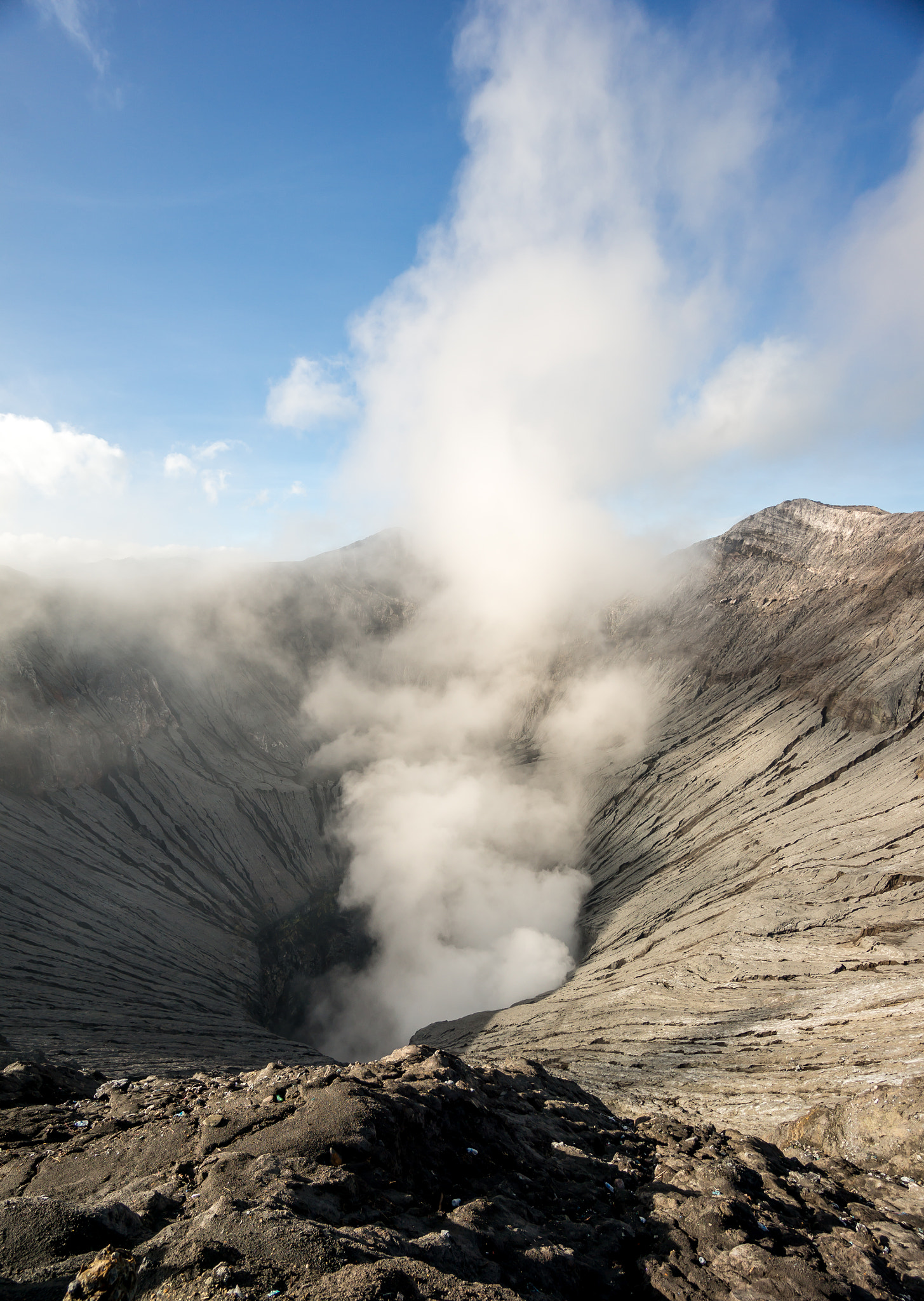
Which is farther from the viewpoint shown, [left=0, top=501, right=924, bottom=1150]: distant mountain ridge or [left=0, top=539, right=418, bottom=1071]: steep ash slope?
[left=0, top=539, right=418, bottom=1071]: steep ash slope

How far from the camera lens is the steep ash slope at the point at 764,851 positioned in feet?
73.7

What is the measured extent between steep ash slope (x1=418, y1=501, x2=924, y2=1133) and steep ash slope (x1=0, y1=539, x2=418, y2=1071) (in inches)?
700

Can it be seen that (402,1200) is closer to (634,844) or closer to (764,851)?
(764,851)

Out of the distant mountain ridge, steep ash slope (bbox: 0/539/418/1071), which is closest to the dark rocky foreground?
the distant mountain ridge

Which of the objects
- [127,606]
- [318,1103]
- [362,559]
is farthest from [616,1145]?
[362,559]

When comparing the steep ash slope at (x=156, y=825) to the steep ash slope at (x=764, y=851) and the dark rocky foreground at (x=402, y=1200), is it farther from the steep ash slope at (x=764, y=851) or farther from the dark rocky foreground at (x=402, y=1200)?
the steep ash slope at (x=764, y=851)

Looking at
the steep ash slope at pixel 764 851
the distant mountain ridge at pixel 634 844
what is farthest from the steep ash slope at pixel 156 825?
the steep ash slope at pixel 764 851

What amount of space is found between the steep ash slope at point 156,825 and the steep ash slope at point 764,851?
1778cm

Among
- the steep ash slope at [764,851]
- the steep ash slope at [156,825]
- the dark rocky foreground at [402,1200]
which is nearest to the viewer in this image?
the dark rocky foreground at [402,1200]

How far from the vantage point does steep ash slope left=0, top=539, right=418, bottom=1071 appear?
3266 centimetres

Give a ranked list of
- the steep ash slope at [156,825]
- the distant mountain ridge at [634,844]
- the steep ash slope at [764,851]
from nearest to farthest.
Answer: the steep ash slope at [764,851] → the distant mountain ridge at [634,844] → the steep ash slope at [156,825]

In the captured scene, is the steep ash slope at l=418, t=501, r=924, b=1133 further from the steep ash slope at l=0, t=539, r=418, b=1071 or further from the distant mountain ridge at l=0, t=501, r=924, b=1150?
the steep ash slope at l=0, t=539, r=418, b=1071

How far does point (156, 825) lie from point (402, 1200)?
55.0 m

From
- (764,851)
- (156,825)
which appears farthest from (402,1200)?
(156,825)
